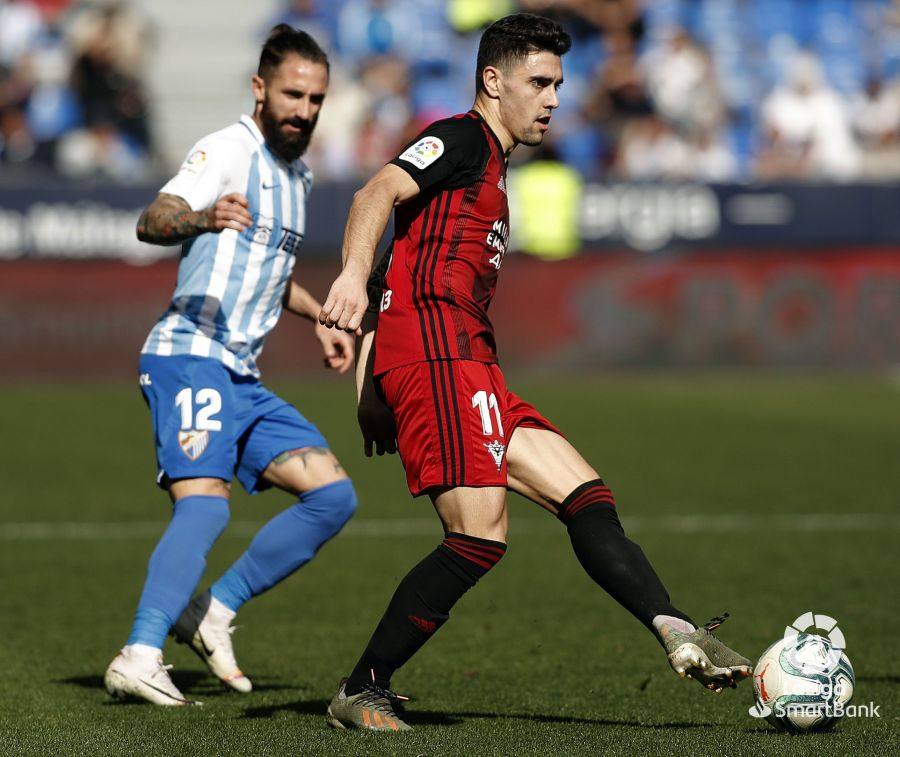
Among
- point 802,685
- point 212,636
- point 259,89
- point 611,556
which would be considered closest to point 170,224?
point 259,89

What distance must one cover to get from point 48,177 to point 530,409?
1202cm

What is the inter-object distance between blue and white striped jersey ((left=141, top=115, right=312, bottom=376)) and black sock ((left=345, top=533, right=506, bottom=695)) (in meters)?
1.17

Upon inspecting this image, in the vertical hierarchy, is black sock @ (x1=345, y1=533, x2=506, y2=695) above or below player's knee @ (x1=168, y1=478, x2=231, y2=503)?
below

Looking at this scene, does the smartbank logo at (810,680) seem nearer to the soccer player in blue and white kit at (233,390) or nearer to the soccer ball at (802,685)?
the soccer ball at (802,685)

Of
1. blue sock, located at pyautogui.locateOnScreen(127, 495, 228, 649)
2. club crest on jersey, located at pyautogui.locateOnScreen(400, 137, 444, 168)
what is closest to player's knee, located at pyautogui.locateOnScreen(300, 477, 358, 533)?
blue sock, located at pyautogui.locateOnScreen(127, 495, 228, 649)

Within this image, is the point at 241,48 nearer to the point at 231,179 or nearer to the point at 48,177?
the point at 48,177

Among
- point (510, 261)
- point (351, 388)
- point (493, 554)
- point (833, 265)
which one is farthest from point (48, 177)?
point (493, 554)

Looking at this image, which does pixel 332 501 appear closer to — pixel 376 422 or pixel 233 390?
pixel 233 390

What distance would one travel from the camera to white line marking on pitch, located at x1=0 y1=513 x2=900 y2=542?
8664 millimetres

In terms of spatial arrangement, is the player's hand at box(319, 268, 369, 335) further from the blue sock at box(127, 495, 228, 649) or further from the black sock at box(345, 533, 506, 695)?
the blue sock at box(127, 495, 228, 649)

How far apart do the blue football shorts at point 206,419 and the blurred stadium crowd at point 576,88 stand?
38.8 ft

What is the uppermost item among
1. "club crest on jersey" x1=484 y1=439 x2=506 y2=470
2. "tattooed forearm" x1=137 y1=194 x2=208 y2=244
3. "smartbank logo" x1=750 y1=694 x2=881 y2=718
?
"tattooed forearm" x1=137 y1=194 x2=208 y2=244

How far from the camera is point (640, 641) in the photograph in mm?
6102

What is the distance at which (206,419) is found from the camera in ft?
16.9
